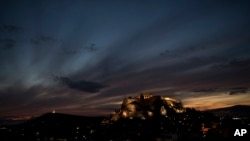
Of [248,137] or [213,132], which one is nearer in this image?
[248,137]

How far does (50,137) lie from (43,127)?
3828cm

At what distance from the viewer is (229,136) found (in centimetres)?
12138

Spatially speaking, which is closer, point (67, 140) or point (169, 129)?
point (67, 140)

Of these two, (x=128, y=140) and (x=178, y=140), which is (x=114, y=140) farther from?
(x=178, y=140)

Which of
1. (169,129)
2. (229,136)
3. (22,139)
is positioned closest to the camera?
(229,136)

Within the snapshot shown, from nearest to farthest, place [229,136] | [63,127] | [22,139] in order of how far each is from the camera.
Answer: [229,136] → [22,139] → [63,127]

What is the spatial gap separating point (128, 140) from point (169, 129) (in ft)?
208

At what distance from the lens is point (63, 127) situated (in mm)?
194500

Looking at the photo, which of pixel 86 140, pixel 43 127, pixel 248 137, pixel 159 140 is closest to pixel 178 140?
pixel 159 140

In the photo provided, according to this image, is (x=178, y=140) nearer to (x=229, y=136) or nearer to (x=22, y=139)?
(x=229, y=136)

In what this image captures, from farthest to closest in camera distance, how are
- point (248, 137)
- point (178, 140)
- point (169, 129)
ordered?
point (169, 129), point (178, 140), point (248, 137)

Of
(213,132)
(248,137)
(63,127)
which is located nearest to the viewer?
(248,137)

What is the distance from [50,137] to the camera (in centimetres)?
15250

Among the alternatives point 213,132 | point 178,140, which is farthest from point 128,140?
point 213,132
